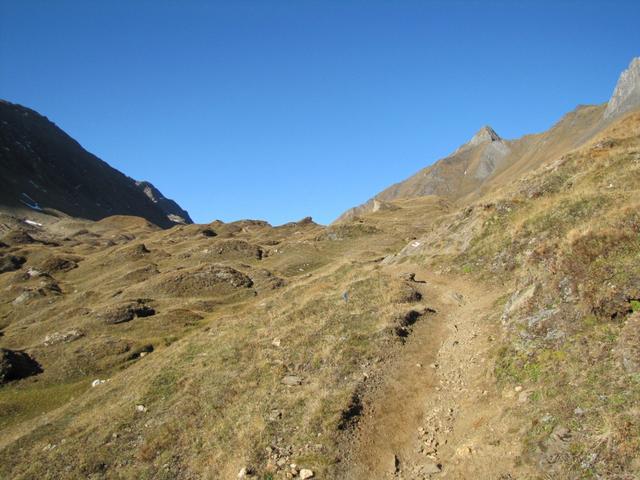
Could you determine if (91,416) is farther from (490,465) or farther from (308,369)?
(490,465)

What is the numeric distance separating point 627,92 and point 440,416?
581 ft

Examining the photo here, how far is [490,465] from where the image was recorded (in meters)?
13.0

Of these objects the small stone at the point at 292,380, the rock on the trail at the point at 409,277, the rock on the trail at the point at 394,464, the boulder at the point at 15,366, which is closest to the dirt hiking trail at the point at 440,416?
the rock on the trail at the point at 394,464

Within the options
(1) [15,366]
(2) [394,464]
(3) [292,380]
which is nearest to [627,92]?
(3) [292,380]

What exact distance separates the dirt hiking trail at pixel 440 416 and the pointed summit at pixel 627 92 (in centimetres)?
15691

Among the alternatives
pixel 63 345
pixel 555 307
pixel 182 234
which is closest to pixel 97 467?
pixel 555 307

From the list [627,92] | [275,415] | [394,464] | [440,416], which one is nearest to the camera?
[394,464]

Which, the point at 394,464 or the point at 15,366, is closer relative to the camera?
the point at 394,464

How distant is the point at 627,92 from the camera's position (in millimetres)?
152000

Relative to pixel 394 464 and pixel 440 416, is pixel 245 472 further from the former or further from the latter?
pixel 440 416

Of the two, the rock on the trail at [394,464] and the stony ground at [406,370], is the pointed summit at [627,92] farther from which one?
the rock on the trail at [394,464]

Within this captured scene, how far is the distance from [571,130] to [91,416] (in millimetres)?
210231

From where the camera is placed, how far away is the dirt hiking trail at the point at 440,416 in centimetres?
1370

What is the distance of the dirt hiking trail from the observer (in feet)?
45.0
